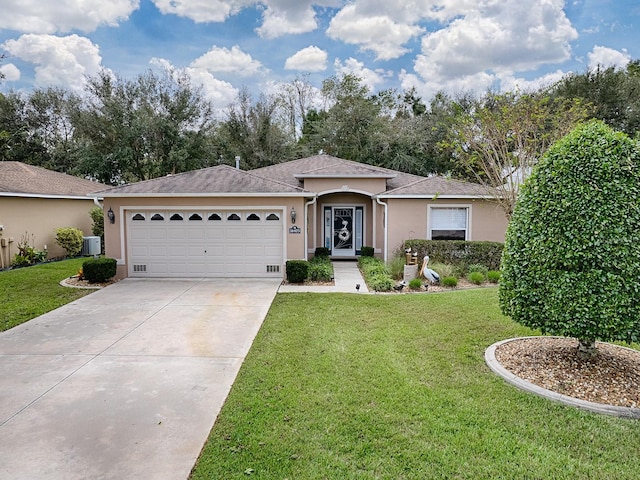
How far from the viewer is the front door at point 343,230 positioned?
1738 cm

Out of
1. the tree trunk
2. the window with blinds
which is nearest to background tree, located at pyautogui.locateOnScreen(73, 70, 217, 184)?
the window with blinds

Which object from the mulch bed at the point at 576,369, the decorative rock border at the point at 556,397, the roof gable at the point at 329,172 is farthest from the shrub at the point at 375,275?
the decorative rock border at the point at 556,397

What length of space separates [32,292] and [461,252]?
12.7m

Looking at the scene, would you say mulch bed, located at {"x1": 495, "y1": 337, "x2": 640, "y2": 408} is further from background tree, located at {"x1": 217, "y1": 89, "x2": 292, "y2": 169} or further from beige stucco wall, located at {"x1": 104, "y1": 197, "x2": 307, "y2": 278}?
background tree, located at {"x1": 217, "y1": 89, "x2": 292, "y2": 169}

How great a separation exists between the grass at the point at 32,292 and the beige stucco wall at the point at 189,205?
1946 mm

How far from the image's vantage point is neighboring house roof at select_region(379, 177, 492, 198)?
46.4 ft

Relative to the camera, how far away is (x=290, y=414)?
4.46 metres

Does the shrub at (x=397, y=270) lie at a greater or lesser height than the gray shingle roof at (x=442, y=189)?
lesser

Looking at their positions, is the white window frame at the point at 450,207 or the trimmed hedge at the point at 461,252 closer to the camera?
the trimmed hedge at the point at 461,252

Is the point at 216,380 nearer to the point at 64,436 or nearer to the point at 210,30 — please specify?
the point at 64,436

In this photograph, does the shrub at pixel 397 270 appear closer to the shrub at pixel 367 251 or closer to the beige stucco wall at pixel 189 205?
the beige stucco wall at pixel 189 205

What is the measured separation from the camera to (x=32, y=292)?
10.9 m

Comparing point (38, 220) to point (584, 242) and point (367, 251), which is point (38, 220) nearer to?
point (367, 251)

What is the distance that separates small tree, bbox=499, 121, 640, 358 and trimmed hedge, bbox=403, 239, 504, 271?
7.76 metres
